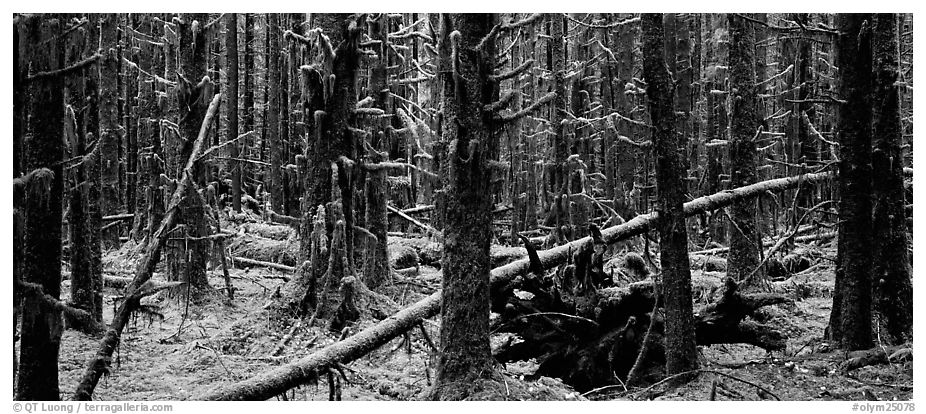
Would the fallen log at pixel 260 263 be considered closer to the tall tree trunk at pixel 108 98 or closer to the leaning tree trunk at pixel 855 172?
the tall tree trunk at pixel 108 98

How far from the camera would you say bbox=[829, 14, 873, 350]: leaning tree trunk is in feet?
24.9

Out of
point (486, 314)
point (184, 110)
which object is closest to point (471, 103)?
point (486, 314)

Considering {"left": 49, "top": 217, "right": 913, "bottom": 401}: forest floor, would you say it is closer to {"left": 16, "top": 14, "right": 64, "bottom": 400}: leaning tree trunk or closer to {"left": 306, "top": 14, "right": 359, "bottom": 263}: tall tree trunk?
{"left": 16, "top": 14, "right": 64, "bottom": 400}: leaning tree trunk

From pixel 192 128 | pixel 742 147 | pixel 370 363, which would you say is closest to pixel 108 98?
pixel 192 128

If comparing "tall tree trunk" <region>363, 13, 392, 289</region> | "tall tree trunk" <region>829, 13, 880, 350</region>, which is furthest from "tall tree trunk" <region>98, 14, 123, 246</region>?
"tall tree trunk" <region>829, 13, 880, 350</region>

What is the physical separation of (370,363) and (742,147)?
21.2 ft

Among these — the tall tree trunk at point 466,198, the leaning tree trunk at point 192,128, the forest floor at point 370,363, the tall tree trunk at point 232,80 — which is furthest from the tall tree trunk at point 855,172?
the tall tree trunk at point 232,80

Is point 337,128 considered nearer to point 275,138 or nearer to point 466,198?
point 466,198

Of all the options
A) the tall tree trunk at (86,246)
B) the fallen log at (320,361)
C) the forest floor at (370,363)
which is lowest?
the forest floor at (370,363)

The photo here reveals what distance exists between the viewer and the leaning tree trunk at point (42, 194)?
5496mm

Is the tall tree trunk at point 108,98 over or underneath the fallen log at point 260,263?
over

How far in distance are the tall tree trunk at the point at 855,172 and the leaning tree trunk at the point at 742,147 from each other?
2.76m

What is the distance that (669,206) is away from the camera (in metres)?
6.86
